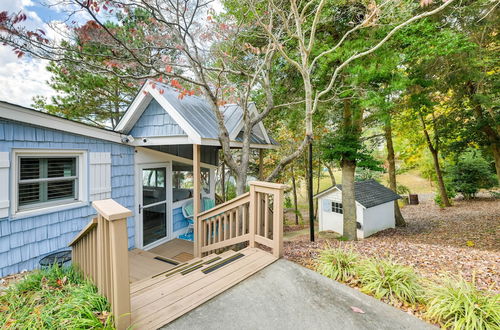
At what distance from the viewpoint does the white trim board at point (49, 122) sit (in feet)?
11.7

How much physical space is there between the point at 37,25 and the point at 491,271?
8845 mm

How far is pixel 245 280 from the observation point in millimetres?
2869

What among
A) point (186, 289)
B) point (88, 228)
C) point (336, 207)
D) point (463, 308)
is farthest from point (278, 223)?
point (336, 207)

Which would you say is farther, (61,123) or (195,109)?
(195,109)

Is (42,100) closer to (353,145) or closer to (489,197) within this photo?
(353,145)

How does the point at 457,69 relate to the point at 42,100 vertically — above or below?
below

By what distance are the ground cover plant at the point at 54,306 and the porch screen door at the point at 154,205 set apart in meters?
3.25

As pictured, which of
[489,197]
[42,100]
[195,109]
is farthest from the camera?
[489,197]

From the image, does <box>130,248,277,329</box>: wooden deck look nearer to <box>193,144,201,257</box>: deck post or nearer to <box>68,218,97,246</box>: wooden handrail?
<box>68,218,97,246</box>: wooden handrail

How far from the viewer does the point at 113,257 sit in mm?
1895

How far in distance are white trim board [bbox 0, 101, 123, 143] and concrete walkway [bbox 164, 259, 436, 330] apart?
3989 millimetres

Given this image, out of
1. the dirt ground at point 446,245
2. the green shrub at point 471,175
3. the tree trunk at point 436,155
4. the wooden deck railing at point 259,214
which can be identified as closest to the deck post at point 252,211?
the wooden deck railing at point 259,214

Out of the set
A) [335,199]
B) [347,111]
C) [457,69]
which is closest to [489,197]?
[335,199]

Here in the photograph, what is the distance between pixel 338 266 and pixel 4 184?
5.13m
